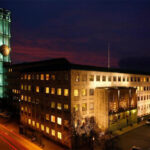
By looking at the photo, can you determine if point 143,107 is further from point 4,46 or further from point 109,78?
point 4,46

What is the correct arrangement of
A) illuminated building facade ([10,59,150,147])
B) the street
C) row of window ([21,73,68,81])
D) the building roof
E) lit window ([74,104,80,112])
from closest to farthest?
the street → lit window ([74,104,80,112]) → illuminated building facade ([10,59,150,147]) → row of window ([21,73,68,81]) → the building roof

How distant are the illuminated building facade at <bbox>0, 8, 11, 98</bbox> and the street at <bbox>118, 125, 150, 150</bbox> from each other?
62.3 m

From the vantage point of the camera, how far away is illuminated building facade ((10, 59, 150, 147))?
3534 cm

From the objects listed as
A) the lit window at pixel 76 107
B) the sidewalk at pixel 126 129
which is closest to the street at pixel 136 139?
the sidewalk at pixel 126 129

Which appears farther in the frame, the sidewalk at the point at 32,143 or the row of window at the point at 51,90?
the row of window at the point at 51,90

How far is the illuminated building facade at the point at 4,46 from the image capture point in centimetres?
7594

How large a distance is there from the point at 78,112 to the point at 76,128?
3.71 meters

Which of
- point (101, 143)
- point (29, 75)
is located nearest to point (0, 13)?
point (29, 75)

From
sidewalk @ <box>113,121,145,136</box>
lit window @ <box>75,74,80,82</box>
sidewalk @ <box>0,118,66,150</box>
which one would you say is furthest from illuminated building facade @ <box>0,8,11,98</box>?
sidewalk @ <box>113,121,145,136</box>

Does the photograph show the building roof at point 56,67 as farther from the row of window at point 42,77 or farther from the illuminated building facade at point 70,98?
the row of window at point 42,77

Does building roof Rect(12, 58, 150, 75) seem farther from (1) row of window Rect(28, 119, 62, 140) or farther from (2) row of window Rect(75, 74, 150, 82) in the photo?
(1) row of window Rect(28, 119, 62, 140)

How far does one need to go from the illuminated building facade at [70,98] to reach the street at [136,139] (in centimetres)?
338

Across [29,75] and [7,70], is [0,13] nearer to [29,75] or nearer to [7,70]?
[7,70]

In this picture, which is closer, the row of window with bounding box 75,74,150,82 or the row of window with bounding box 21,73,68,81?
the row of window with bounding box 75,74,150,82
